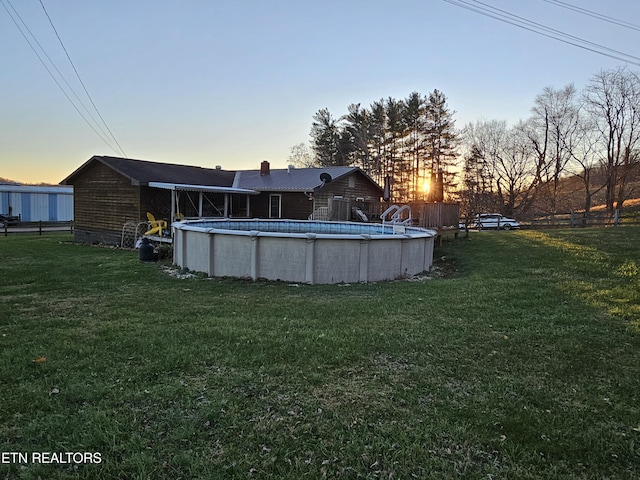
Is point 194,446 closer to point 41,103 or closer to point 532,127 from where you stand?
point 41,103

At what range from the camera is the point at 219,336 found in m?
4.66

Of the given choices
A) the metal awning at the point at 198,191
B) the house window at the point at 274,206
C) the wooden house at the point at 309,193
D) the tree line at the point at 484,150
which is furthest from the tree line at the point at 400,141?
the metal awning at the point at 198,191

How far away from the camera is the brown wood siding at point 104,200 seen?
17295 millimetres

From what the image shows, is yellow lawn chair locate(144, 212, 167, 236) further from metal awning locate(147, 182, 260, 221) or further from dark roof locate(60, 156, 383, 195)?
dark roof locate(60, 156, 383, 195)

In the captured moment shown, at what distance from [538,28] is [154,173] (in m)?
15.6

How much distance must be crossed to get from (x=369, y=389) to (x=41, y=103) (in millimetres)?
22025

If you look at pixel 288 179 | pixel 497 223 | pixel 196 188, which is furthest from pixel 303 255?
pixel 497 223

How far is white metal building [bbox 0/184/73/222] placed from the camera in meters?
26.8

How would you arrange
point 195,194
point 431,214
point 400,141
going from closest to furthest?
point 431,214, point 195,194, point 400,141

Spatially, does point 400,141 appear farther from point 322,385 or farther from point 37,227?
point 322,385

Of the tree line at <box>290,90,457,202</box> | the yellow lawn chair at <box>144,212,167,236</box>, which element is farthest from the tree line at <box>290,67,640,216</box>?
the yellow lawn chair at <box>144,212,167,236</box>

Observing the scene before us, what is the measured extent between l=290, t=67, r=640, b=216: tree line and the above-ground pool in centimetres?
2904

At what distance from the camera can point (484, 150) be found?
40062 millimetres

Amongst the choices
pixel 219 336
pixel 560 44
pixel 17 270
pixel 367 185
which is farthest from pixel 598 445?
pixel 367 185
